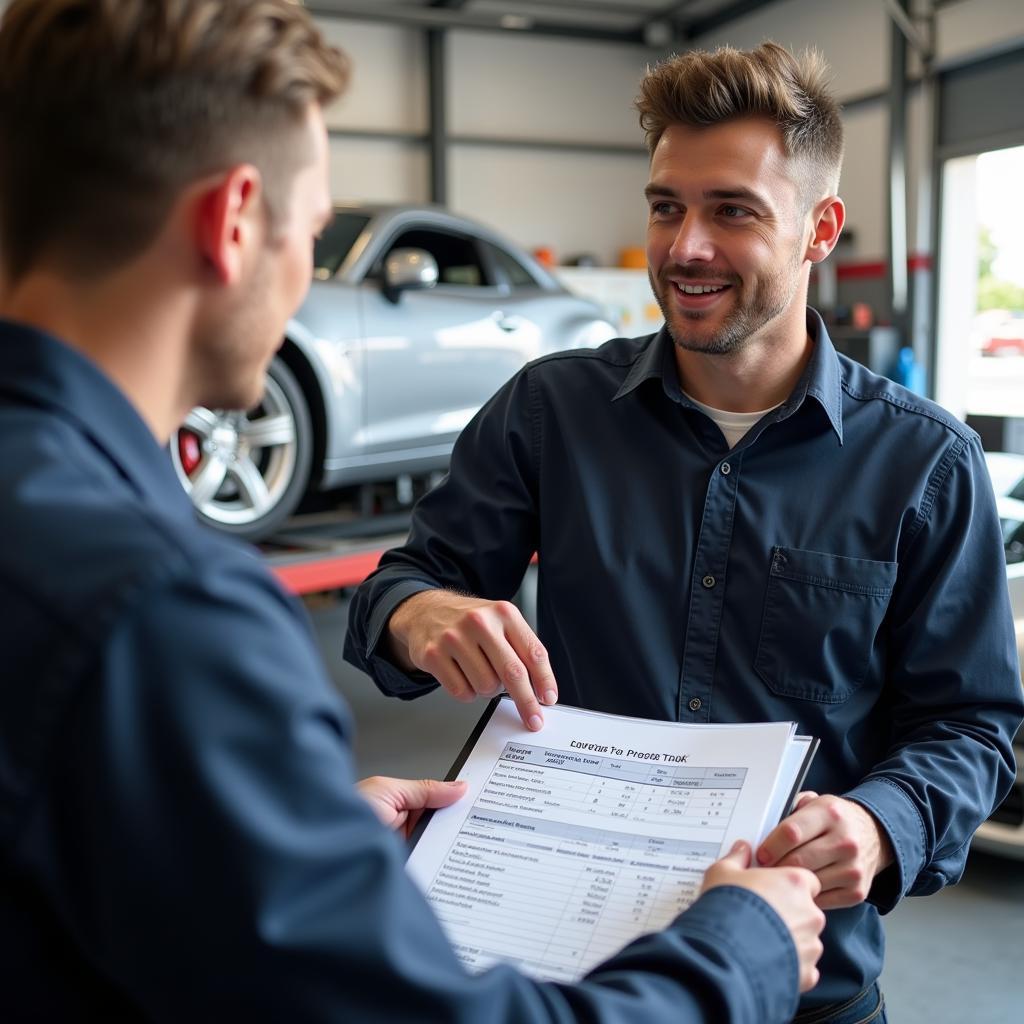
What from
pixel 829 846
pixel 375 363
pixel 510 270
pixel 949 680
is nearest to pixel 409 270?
pixel 375 363

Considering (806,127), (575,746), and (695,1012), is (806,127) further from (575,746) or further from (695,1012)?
(695,1012)

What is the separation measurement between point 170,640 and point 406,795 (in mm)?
575

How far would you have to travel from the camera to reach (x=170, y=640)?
0.52 metres

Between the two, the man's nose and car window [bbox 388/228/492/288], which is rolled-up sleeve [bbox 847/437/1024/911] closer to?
the man's nose

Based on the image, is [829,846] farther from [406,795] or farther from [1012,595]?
[1012,595]

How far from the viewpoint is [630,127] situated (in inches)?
430

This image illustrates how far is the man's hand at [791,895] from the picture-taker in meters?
0.76

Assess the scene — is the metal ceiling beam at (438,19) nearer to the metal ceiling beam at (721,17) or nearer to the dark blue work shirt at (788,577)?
the metal ceiling beam at (721,17)

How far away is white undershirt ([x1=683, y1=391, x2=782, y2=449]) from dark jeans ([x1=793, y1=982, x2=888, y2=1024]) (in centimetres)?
68

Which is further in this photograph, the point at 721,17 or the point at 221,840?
the point at 721,17

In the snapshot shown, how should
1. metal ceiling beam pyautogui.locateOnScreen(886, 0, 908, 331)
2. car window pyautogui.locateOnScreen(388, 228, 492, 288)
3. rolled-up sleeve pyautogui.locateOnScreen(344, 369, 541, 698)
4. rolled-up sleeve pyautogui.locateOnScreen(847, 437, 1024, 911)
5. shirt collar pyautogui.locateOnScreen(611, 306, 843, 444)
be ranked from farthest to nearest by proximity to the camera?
metal ceiling beam pyautogui.locateOnScreen(886, 0, 908, 331) → car window pyautogui.locateOnScreen(388, 228, 492, 288) → rolled-up sleeve pyautogui.locateOnScreen(344, 369, 541, 698) → shirt collar pyautogui.locateOnScreen(611, 306, 843, 444) → rolled-up sleeve pyautogui.locateOnScreen(847, 437, 1024, 911)

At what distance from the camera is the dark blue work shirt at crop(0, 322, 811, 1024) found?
0.52m

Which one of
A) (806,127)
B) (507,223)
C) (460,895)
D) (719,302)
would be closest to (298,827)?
(460,895)

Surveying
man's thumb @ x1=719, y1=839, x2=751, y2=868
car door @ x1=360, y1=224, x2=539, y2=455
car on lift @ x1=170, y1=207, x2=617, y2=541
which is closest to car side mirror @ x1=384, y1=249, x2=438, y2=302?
car on lift @ x1=170, y1=207, x2=617, y2=541
